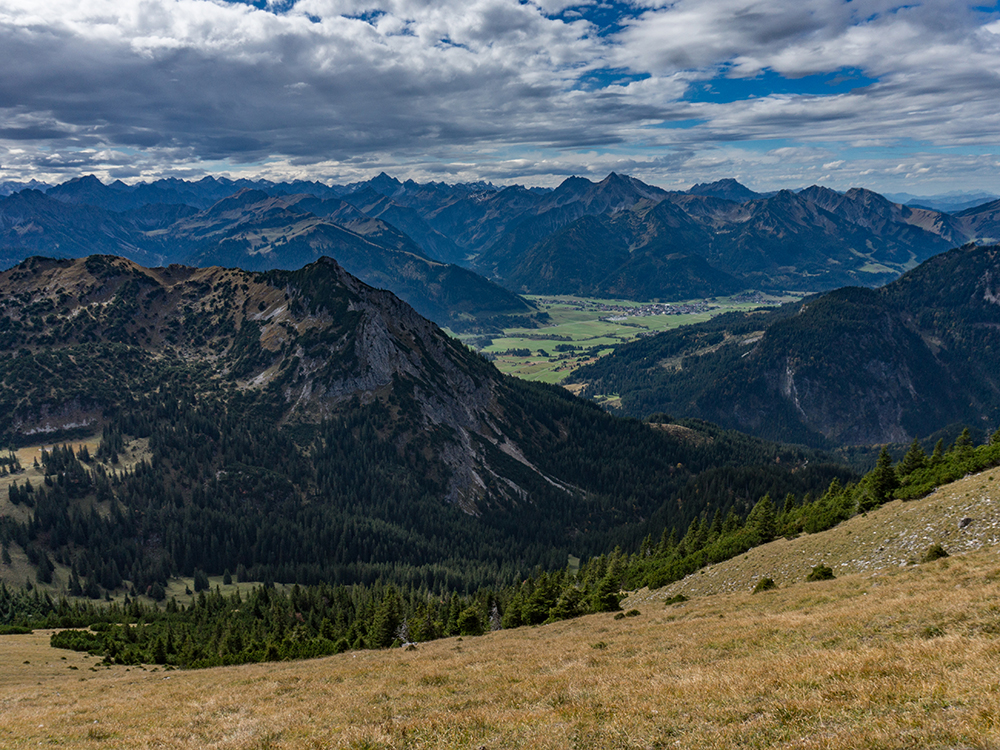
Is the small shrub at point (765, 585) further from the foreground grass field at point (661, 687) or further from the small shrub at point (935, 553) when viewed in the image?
the small shrub at point (935, 553)

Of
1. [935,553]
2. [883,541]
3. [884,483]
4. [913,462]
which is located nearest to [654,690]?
[935,553]

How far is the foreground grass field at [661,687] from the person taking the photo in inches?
777

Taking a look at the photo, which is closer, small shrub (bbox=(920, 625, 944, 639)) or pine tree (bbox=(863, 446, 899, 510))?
small shrub (bbox=(920, 625, 944, 639))

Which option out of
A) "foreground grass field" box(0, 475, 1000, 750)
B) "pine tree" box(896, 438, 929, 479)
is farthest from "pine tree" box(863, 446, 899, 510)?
"foreground grass field" box(0, 475, 1000, 750)

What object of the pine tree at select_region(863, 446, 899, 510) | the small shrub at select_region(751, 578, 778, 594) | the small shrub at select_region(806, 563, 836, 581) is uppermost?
the pine tree at select_region(863, 446, 899, 510)

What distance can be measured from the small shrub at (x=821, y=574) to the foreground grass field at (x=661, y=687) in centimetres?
133

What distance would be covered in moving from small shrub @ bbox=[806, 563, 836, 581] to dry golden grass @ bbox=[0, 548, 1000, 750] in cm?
321

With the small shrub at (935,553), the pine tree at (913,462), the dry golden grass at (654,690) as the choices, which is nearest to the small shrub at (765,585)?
the dry golden grass at (654,690)

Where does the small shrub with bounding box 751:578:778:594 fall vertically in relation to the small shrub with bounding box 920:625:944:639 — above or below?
below

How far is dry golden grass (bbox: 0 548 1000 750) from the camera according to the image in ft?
64.4

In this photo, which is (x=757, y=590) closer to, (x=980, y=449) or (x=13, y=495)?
(x=980, y=449)

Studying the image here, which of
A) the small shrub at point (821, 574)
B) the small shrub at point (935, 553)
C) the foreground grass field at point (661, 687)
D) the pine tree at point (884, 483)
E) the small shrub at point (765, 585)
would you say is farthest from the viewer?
the pine tree at point (884, 483)

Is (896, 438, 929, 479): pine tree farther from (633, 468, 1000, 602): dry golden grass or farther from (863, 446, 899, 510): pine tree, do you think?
(633, 468, 1000, 602): dry golden grass

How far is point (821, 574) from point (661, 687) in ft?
135
